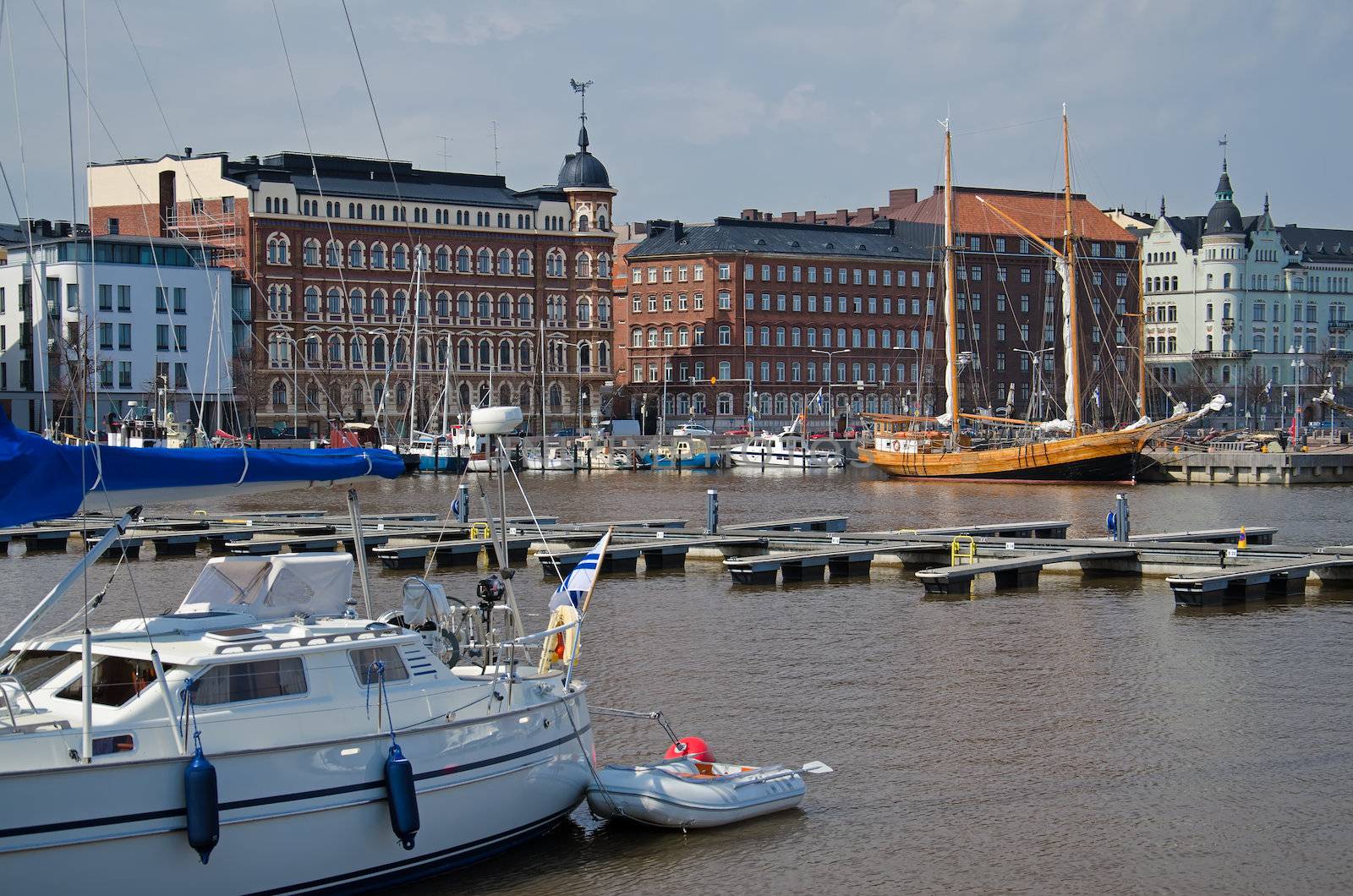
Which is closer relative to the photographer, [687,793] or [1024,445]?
[687,793]

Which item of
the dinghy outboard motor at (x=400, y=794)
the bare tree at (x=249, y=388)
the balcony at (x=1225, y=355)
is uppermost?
the balcony at (x=1225, y=355)

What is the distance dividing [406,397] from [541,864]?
107 meters

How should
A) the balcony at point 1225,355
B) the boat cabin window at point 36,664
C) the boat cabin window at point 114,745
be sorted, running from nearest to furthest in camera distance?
1. the boat cabin window at point 114,745
2. the boat cabin window at point 36,664
3. the balcony at point 1225,355

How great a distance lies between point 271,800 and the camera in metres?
15.7

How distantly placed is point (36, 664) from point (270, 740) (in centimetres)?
317

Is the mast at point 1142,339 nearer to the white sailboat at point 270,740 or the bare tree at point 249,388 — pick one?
the bare tree at point 249,388

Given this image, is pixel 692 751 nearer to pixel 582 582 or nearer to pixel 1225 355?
pixel 582 582

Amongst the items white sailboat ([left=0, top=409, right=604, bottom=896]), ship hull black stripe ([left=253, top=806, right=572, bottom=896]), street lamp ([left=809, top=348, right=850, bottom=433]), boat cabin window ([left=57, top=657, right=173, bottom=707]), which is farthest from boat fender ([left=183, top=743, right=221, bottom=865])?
street lamp ([left=809, top=348, right=850, bottom=433])

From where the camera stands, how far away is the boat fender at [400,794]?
16.5 m

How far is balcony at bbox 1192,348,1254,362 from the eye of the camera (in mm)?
165500

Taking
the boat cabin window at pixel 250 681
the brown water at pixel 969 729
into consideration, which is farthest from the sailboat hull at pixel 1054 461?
the boat cabin window at pixel 250 681

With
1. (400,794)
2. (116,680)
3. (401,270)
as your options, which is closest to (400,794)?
(400,794)

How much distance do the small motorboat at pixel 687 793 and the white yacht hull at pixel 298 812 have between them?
84 centimetres

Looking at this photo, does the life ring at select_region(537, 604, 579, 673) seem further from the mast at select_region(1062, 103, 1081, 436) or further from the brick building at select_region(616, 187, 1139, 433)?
the brick building at select_region(616, 187, 1139, 433)
